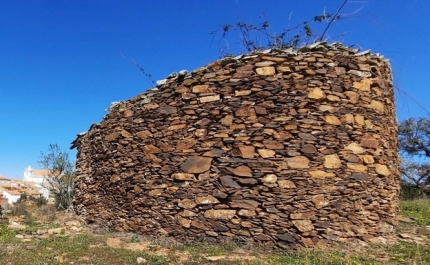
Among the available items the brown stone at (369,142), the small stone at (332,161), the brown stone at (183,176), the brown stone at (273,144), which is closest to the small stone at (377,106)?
the brown stone at (369,142)

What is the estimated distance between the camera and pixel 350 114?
20.4 ft

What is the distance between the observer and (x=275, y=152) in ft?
20.1

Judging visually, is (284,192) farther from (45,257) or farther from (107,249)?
(45,257)

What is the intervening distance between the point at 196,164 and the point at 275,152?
4.66 ft

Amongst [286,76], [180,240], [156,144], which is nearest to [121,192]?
[156,144]

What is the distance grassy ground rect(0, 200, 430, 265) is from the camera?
516 centimetres

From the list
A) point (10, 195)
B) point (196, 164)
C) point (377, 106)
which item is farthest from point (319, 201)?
point (10, 195)

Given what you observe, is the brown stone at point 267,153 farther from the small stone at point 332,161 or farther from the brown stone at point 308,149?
the small stone at point 332,161

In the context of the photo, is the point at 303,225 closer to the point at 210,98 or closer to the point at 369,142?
the point at 369,142

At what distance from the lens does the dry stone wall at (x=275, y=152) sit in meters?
5.96

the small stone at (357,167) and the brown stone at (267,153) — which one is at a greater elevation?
the brown stone at (267,153)

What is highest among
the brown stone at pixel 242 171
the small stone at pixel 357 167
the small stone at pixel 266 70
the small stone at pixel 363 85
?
A: the small stone at pixel 266 70

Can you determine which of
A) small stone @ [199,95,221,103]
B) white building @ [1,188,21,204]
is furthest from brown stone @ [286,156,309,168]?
white building @ [1,188,21,204]

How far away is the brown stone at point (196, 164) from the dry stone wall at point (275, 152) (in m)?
0.02
